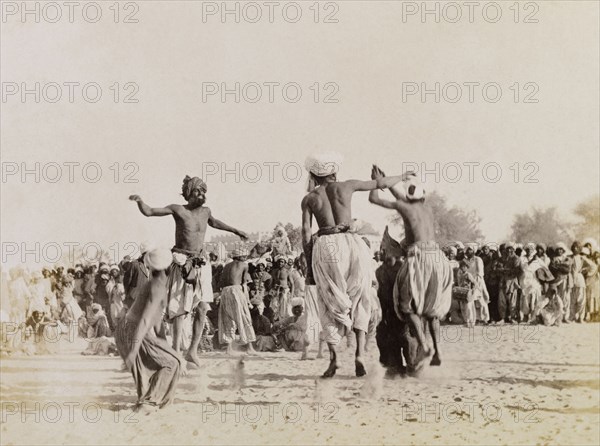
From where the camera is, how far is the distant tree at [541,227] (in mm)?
11539

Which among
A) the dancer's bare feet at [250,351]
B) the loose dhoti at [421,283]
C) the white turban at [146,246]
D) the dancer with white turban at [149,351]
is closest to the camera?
the dancer with white turban at [149,351]

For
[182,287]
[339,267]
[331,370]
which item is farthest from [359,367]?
[182,287]

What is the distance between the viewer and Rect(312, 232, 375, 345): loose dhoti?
10.7 m

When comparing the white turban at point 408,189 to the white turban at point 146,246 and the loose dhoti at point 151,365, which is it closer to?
the white turban at point 146,246

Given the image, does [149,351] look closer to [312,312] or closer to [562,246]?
[312,312]

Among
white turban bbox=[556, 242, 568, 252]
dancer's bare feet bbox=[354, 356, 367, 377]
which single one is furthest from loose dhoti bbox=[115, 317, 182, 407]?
white turban bbox=[556, 242, 568, 252]

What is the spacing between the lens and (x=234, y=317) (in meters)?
11.9

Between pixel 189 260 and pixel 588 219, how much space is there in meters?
4.32

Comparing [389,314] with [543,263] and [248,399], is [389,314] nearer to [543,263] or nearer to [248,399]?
[248,399]

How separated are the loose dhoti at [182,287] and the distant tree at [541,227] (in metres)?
3.42

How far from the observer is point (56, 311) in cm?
1219

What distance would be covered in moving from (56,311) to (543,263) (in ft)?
18.5

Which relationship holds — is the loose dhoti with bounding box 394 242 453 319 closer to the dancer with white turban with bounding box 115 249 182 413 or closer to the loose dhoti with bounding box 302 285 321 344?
the loose dhoti with bounding box 302 285 321 344

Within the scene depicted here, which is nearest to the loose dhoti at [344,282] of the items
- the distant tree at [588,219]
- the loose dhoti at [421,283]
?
the loose dhoti at [421,283]
